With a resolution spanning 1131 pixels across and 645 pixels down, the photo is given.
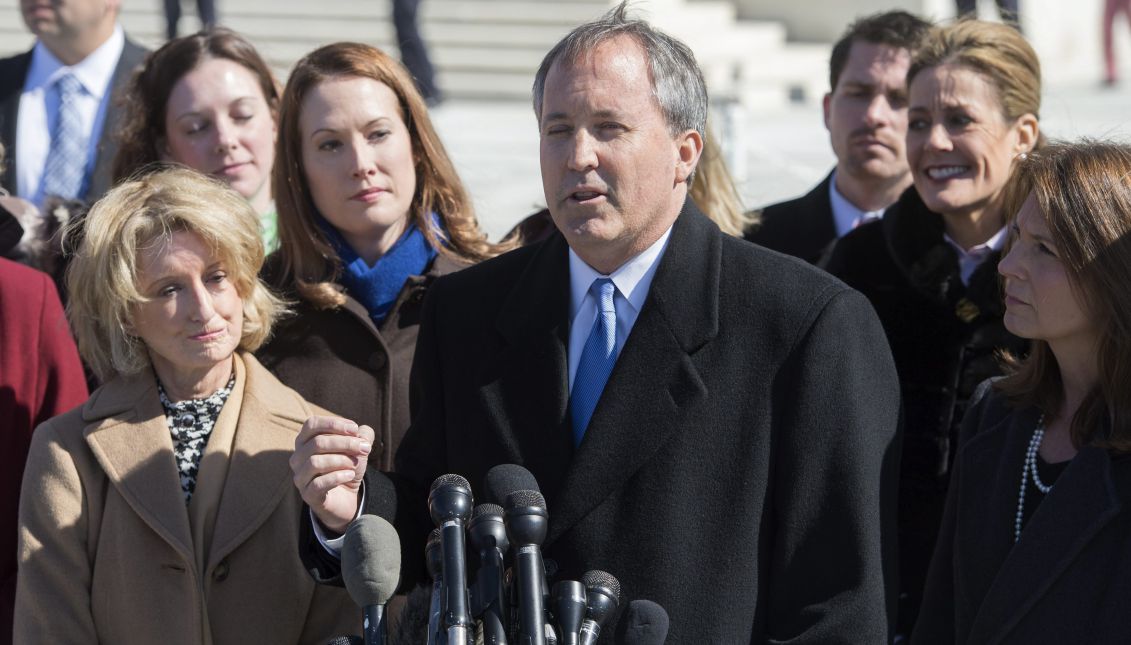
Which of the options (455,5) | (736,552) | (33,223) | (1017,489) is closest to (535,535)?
(736,552)

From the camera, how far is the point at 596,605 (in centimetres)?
234

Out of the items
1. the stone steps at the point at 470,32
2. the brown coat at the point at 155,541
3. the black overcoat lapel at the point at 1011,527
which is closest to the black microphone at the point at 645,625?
the black overcoat lapel at the point at 1011,527

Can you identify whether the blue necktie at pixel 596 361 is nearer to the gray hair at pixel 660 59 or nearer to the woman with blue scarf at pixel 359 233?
the gray hair at pixel 660 59

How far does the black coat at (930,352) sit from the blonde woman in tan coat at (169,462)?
62.6 inches

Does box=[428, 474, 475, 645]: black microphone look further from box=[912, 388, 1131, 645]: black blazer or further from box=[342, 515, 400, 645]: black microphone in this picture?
box=[912, 388, 1131, 645]: black blazer

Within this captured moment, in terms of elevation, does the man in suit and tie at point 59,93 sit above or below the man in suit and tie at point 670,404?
above

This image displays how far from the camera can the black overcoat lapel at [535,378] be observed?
119 inches

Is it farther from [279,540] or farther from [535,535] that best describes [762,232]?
[535,535]

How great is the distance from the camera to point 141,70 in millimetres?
4875

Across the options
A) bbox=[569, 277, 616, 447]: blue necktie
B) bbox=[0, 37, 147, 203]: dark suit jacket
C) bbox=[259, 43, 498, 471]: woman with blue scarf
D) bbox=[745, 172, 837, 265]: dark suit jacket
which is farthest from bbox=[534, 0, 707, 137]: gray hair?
bbox=[0, 37, 147, 203]: dark suit jacket

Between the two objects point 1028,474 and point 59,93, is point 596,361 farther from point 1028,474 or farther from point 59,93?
point 59,93

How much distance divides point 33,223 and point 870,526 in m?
2.92

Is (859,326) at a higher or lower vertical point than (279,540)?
higher

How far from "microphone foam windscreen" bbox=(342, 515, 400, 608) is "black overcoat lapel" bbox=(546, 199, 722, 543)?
0.55m
